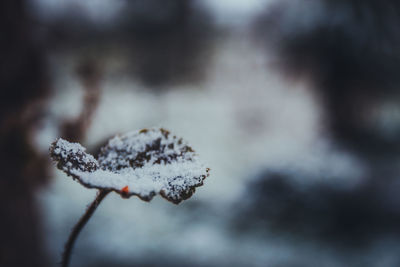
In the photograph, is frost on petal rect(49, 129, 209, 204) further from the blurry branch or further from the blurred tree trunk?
the blurred tree trunk

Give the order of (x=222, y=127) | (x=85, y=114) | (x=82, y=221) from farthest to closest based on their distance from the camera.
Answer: (x=222, y=127) < (x=85, y=114) < (x=82, y=221)

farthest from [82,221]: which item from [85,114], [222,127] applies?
[222,127]

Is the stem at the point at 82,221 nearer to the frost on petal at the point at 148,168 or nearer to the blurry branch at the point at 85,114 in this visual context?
the frost on petal at the point at 148,168

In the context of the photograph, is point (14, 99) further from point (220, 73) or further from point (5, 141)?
point (220, 73)

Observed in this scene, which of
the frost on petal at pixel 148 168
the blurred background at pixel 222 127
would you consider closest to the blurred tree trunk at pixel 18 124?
the blurred background at pixel 222 127

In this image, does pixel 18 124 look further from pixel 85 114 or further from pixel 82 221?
pixel 82 221
